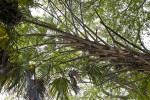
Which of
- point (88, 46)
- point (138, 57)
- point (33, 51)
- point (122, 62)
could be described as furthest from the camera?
point (33, 51)

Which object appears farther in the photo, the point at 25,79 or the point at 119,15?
the point at 119,15

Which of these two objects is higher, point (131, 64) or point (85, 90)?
point (131, 64)

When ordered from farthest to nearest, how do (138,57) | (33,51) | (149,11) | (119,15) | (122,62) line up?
(119,15) → (149,11) → (33,51) → (122,62) → (138,57)

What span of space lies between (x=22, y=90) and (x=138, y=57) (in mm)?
1801

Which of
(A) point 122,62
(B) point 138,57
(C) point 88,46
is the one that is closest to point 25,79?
(C) point 88,46

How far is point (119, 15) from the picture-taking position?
11.0ft

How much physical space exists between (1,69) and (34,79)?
56cm

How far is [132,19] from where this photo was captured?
10.3 ft

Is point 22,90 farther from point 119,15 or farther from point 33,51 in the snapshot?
point 119,15

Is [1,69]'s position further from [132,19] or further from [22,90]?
[132,19]

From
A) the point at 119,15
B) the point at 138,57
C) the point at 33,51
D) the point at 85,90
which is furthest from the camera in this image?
the point at 85,90

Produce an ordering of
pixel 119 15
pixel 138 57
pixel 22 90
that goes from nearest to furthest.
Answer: pixel 138 57 < pixel 22 90 < pixel 119 15

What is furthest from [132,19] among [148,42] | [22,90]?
[22,90]

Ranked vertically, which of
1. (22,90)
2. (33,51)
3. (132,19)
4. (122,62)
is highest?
(132,19)
